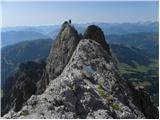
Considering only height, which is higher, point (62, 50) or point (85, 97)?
point (85, 97)

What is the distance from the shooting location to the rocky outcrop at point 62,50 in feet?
132

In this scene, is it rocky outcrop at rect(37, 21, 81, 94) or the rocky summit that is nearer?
the rocky summit

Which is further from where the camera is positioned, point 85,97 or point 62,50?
point 62,50

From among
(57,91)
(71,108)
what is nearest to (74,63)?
(57,91)

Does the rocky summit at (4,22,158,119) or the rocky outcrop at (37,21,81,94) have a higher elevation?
the rocky summit at (4,22,158,119)

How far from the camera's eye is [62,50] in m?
42.3

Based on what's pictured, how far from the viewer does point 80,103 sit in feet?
58.4

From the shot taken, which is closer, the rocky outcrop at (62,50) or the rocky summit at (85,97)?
the rocky summit at (85,97)

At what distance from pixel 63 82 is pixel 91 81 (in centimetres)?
311

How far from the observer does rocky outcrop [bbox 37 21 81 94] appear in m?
40.2

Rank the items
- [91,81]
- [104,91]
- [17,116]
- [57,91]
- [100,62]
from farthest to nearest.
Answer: [100,62] < [91,81] < [104,91] < [57,91] < [17,116]

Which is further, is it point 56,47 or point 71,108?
point 56,47

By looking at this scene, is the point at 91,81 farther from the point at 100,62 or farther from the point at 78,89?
the point at 100,62

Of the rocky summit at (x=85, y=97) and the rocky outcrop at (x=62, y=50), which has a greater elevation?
the rocky summit at (x=85, y=97)
